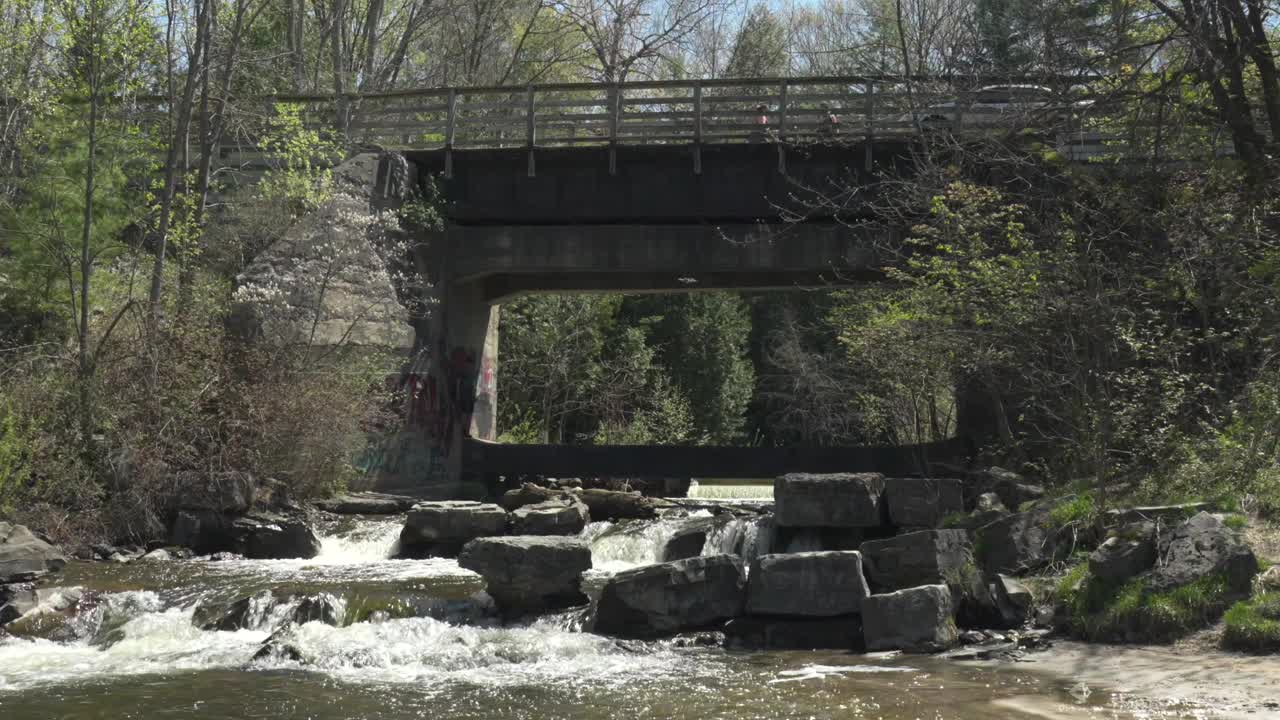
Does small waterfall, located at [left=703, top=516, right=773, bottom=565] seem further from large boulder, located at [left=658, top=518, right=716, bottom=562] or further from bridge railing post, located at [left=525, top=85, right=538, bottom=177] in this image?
bridge railing post, located at [left=525, top=85, right=538, bottom=177]

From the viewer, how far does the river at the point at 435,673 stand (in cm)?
809

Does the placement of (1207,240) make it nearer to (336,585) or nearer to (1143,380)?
(1143,380)

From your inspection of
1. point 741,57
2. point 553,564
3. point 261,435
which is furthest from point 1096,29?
point 741,57

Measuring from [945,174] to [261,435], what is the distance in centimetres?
1095

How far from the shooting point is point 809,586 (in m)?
10.6

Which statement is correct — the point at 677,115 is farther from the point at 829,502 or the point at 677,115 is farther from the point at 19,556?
the point at 19,556

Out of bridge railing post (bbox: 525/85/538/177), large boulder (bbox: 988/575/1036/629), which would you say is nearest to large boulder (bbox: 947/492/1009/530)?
large boulder (bbox: 988/575/1036/629)

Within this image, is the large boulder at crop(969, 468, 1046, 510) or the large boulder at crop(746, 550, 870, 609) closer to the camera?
the large boulder at crop(746, 550, 870, 609)

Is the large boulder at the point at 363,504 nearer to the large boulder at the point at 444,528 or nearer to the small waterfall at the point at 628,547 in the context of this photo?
the large boulder at the point at 444,528

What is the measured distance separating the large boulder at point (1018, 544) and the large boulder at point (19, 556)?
10.0 meters

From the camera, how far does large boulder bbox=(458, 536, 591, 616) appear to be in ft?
37.7

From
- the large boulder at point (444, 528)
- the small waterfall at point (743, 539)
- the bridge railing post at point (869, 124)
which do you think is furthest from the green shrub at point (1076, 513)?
the bridge railing post at point (869, 124)

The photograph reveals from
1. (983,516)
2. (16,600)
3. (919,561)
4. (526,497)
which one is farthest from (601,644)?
(526,497)

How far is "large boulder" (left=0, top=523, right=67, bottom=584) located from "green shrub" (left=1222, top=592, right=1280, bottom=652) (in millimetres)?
11537
